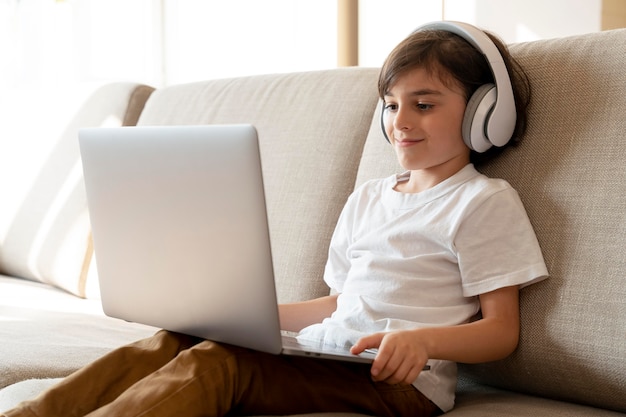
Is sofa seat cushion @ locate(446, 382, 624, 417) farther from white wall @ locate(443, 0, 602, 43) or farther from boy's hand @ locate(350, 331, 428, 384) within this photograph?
white wall @ locate(443, 0, 602, 43)

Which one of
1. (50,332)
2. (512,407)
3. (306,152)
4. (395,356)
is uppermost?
(306,152)

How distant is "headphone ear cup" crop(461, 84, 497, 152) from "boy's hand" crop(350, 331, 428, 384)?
Answer: 347 mm

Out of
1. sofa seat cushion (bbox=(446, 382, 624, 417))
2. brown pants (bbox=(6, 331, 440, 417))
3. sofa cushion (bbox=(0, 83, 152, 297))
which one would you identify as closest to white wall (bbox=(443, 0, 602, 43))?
sofa cushion (bbox=(0, 83, 152, 297))

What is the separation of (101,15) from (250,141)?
3.45 m

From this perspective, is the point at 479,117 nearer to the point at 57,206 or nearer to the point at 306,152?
the point at 306,152

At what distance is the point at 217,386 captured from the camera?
113cm

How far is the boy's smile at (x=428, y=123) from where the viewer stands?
1.37 meters

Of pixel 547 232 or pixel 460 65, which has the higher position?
pixel 460 65

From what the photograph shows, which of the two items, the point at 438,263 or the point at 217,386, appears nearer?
the point at 217,386

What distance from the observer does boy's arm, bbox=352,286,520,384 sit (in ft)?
3.67

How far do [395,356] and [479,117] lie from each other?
0.41 meters

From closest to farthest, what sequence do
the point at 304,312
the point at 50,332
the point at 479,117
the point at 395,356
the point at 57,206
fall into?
the point at 395,356, the point at 479,117, the point at 304,312, the point at 50,332, the point at 57,206

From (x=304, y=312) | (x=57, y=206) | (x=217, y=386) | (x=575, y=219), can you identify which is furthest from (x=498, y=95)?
(x=57, y=206)

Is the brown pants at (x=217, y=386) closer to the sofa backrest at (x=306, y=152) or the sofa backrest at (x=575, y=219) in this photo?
the sofa backrest at (x=575, y=219)
